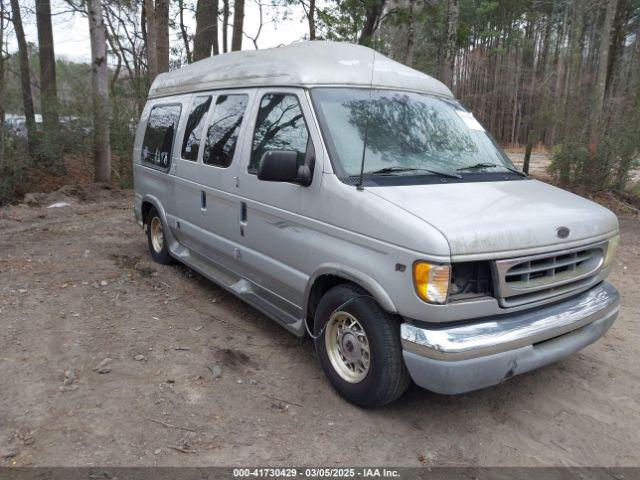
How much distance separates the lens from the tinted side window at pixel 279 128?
12.7ft

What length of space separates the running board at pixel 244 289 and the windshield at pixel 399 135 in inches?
50.6

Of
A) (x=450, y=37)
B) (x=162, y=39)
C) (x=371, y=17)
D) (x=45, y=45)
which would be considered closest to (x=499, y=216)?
(x=450, y=37)

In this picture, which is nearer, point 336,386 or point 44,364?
point 336,386

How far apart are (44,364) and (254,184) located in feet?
6.82

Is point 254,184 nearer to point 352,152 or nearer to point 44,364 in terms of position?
point 352,152

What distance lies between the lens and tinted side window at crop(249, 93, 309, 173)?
3.87 metres

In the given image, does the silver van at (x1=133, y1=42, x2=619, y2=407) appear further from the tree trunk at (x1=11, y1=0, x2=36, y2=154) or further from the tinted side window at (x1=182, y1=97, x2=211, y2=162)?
the tree trunk at (x1=11, y1=0, x2=36, y2=154)

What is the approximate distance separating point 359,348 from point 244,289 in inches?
59.3

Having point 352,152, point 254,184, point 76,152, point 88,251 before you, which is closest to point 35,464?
point 254,184

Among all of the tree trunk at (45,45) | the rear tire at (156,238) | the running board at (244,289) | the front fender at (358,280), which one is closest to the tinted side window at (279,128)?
the front fender at (358,280)

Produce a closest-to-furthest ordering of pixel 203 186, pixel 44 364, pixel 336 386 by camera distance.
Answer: pixel 336 386, pixel 44 364, pixel 203 186

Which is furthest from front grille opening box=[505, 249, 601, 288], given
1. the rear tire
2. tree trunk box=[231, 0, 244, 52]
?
tree trunk box=[231, 0, 244, 52]

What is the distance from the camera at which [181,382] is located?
375 cm

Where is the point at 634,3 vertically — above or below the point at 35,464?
above
